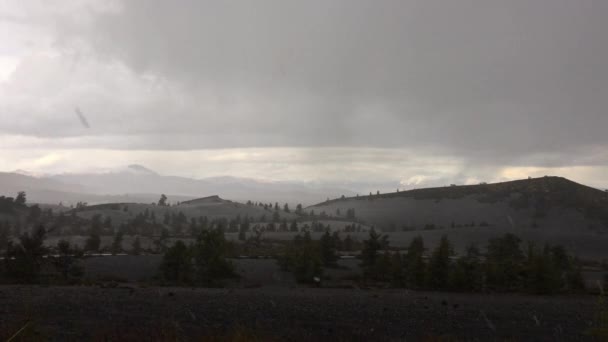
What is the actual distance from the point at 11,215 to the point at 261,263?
55979 mm

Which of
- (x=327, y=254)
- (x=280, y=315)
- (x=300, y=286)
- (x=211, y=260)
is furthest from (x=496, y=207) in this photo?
(x=280, y=315)

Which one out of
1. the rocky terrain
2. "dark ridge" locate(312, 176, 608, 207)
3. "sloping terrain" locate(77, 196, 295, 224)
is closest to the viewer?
the rocky terrain

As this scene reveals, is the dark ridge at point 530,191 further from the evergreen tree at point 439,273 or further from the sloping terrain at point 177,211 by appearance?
the evergreen tree at point 439,273

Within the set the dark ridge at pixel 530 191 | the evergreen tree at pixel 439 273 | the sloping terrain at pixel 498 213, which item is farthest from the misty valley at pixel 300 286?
the dark ridge at pixel 530 191

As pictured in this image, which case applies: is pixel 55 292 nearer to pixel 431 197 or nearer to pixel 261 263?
pixel 261 263

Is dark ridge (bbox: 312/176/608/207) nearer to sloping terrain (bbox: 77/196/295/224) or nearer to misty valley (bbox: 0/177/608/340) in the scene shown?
sloping terrain (bbox: 77/196/295/224)

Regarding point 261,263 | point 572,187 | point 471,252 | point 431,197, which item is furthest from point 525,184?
point 261,263

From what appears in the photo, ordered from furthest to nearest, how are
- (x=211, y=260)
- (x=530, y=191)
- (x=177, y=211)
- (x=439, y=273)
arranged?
(x=177, y=211), (x=530, y=191), (x=211, y=260), (x=439, y=273)

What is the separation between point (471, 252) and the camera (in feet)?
159

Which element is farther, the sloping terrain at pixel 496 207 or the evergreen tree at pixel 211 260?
the sloping terrain at pixel 496 207

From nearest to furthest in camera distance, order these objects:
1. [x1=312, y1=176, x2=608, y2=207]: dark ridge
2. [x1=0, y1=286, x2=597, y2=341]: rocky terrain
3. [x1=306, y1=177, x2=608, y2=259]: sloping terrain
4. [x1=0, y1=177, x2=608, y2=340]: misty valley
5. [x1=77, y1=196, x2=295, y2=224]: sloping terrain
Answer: [x1=0, y1=286, x2=597, y2=341]: rocky terrain
[x1=0, y1=177, x2=608, y2=340]: misty valley
[x1=306, y1=177, x2=608, y2=259]: sloping terrain
[x1=77, y1=196, x2=295, y2=224]: sloping terrain
[x1=312, y1=176, x2=608, y2=207]: dark ridge

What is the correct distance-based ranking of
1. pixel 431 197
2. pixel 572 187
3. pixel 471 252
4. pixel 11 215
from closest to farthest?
1. pixel 471 252
2. pixel 11 215
3. pixel 572 187
4. pixel 431 197

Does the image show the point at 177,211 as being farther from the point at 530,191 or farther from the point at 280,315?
the point at 280,315

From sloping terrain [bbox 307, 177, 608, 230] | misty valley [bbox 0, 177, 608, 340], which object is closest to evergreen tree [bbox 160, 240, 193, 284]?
misty valley [bbox 0, 177, 608, 340]
